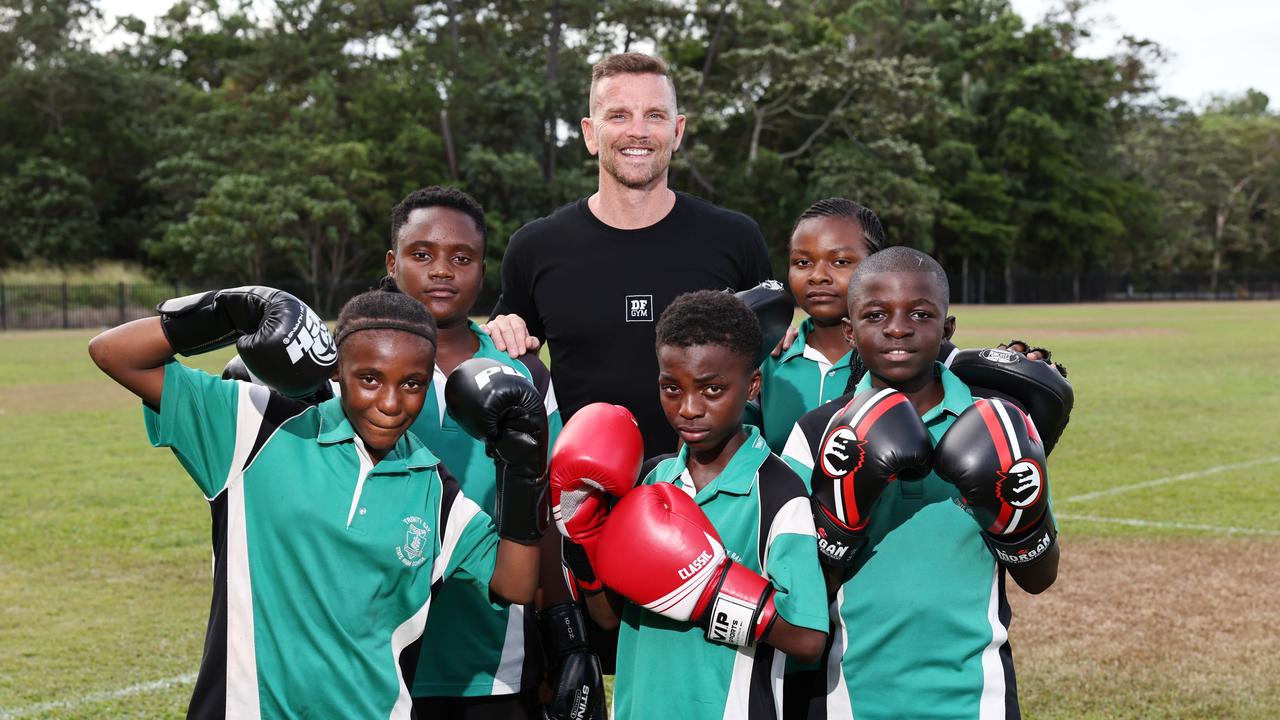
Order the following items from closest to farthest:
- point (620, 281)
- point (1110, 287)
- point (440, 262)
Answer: point (440, 262) < point (620, 281) < point (1110, 287)

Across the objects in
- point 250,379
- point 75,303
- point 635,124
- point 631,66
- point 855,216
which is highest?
point 631,66

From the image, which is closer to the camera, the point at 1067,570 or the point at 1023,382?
the point at 1023,382

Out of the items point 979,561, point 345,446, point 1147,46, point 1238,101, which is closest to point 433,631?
point 345,446

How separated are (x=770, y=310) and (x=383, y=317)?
1.06 metres

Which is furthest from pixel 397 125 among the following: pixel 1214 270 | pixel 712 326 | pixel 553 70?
pixel 1214 270

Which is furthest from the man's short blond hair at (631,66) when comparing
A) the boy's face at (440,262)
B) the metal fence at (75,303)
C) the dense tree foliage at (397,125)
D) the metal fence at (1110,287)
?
the metal fence at (1110,287)

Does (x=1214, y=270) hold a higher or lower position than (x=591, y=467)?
higher

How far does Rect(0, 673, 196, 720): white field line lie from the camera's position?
4.57 m

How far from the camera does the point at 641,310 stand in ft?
12.0

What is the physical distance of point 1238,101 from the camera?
115 metres

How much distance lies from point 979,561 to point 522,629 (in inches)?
46.8

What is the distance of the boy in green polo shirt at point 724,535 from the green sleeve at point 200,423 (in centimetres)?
87

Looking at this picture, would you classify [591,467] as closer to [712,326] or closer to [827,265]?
[712,326]

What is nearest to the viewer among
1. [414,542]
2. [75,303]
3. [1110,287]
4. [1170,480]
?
[414,542]
